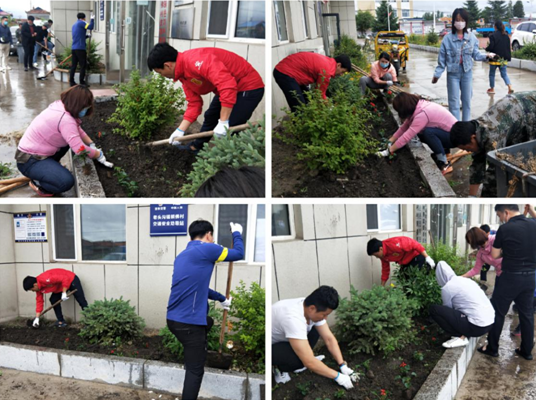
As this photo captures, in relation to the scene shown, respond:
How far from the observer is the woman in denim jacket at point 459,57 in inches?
220

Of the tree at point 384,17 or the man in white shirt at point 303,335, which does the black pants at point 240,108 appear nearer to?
the man in white shirt at point 303,335

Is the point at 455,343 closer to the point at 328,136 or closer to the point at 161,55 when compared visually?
the point at 328,136

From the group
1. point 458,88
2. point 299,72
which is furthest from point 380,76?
point 299,72

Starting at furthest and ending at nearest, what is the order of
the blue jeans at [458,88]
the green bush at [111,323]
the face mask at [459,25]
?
the blue jeans at [458,88]
the face mask at [459,25]
the green bush at [111,323]

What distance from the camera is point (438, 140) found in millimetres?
5098

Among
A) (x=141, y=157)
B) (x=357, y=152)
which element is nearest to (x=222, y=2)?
(x=141, y=157)

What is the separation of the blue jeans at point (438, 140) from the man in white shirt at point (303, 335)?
97.0 inches

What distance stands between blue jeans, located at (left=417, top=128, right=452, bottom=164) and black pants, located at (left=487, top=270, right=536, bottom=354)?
1475 millimetres

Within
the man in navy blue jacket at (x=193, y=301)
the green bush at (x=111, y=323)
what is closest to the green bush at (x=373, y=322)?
the man in navy blue jacket at (x=193, y=301)

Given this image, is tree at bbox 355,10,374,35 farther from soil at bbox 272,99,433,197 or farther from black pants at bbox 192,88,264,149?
black pants at bbox 192,88,264,149

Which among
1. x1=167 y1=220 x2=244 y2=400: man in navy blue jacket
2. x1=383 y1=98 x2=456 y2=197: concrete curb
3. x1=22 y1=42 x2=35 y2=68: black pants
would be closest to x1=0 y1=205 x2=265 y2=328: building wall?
x1=167 y1=220 x2=244 y2=400: man in navy blue jacket

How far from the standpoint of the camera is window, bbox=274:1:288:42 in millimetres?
6660

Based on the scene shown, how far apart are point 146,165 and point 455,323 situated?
320cm

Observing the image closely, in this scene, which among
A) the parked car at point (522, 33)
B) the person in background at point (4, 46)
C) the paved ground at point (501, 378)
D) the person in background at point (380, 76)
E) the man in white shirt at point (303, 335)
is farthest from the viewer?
the parked car at point (522, 33)
